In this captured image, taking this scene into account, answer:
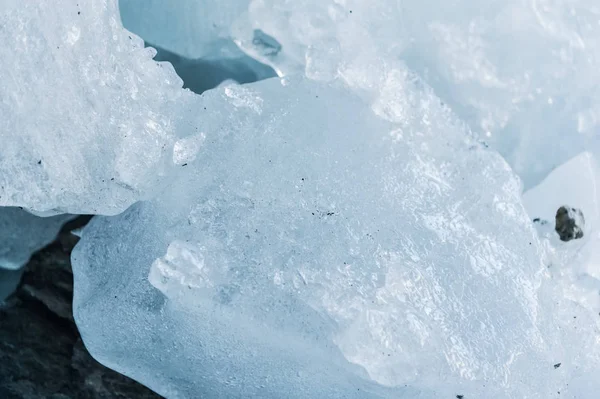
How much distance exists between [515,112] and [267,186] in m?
0.61

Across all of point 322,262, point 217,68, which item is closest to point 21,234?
point 217,68

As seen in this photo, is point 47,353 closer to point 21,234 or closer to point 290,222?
point 21,234

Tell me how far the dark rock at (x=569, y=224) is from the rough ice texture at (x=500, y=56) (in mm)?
115

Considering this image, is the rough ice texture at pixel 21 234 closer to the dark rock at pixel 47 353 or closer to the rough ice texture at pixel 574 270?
the dark rock at pixel 47 353

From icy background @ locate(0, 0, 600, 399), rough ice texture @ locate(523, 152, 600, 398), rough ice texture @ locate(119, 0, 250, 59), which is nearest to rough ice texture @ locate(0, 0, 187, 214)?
icy background @ locate(0, 0, 600, 399)

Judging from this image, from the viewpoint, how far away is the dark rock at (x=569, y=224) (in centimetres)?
136

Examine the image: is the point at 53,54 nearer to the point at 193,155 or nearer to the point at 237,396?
the point at 193,155

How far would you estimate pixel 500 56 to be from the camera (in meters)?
1.39

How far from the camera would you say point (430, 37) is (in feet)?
4.56

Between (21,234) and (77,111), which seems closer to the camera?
(77,111)

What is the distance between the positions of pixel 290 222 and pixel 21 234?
616mm

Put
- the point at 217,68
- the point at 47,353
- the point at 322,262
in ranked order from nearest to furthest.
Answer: the point at 322,262, the point at 47,353, the point at 217,68

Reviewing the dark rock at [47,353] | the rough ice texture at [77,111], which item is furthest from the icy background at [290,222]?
the dark rock at [47,353]

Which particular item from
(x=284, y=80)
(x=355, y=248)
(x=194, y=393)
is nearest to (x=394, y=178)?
(x=355, y=248)
